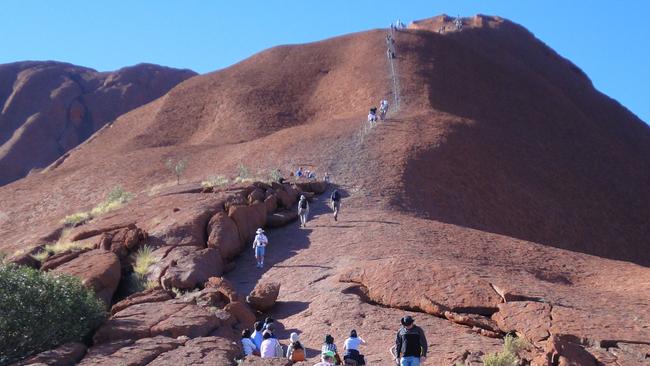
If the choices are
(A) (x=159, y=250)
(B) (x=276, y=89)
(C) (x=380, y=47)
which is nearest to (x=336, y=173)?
(A) (x=159, y=250)

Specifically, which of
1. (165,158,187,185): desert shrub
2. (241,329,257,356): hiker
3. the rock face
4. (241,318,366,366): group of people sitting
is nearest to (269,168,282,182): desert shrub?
(165,158,187,185): desert shrub

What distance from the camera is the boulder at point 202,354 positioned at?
32.8 feet

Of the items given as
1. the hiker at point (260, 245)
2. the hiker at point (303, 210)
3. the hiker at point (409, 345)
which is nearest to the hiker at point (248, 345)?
the hiker at point (409, 345)

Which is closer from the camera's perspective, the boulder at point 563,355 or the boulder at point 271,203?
the boulder at point 563,355

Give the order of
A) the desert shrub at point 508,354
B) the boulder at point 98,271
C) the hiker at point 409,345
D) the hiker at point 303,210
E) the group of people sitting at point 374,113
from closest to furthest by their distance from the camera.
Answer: the hiker at point 409,345 → the desert shrub at point 508,354 → the boulder at point 98,271 → the hiker at point 303,210 → the group of people sitting at point 374,113

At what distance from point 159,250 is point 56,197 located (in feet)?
71.7

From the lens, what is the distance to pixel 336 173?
3181 cm

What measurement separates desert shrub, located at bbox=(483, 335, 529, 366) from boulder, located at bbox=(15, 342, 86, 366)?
256 inches

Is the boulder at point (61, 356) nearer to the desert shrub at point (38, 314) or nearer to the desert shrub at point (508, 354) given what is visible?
the desert shrub at point (38, 314)

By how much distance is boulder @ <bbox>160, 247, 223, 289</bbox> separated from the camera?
55.2ft

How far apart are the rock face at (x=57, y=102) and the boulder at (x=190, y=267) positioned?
6106 centimetres

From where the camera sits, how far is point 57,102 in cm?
8538

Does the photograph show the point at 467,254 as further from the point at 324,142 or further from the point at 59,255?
the point at 324,142

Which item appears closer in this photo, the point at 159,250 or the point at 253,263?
the point at 159,250
